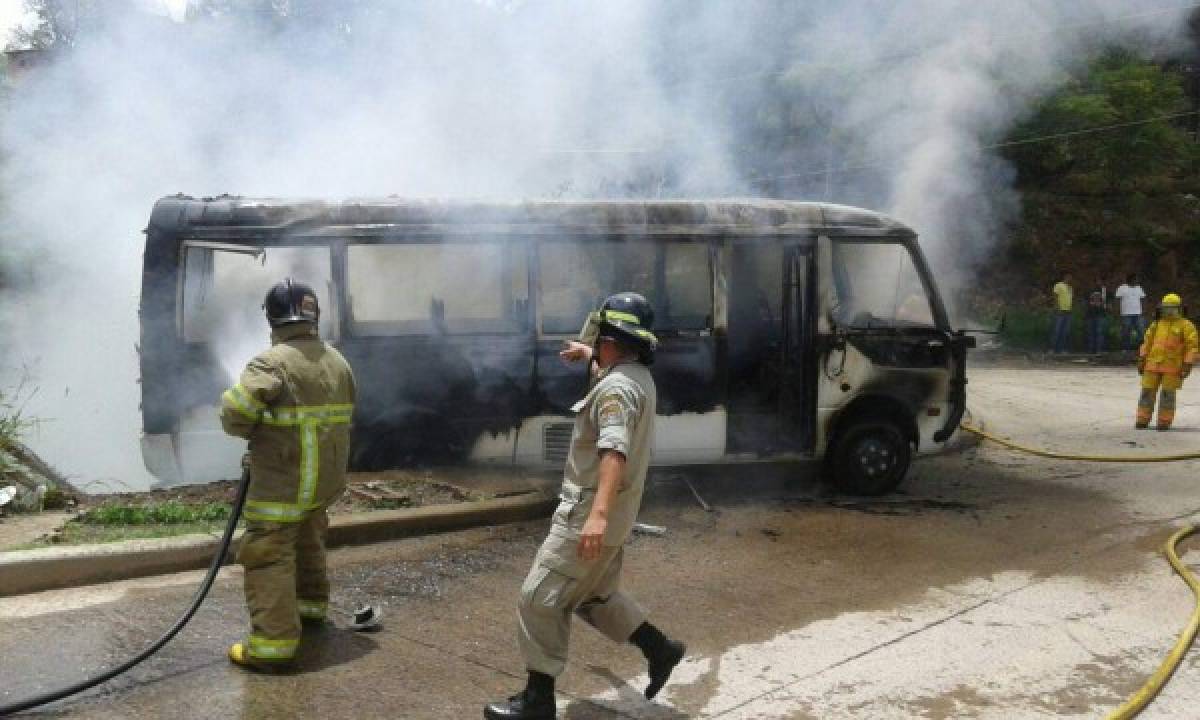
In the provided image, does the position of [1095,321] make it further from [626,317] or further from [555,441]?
[626,317]

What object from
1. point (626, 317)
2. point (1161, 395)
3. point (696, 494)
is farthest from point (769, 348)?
point (1161, 395)

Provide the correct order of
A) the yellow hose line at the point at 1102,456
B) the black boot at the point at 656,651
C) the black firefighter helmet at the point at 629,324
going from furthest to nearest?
the yellow hose line at the point at 1102,456 → the black boot at the point at 656,651 → the black firefighter helmet at the point at 629,324

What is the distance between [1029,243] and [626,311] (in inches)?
782

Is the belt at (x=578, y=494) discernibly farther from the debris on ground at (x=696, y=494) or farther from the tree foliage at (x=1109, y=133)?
the tree foliage at (x=1109, y=133)

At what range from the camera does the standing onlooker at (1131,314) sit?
1866cm

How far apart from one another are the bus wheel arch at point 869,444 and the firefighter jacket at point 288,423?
437 cm

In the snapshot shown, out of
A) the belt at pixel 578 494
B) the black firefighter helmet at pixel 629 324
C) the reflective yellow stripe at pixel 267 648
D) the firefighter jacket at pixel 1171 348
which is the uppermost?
the black firefighter helmet at pixel 629 324

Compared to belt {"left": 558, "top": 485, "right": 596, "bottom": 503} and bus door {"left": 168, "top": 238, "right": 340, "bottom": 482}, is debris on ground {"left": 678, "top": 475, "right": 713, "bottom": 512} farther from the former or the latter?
belt {"left": 558, "top": 485, "right": 596, "bottom": 503}

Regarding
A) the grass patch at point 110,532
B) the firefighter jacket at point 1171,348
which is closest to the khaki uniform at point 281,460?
the grass patch at point 110,532

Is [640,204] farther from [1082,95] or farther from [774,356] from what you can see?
[1082,95]

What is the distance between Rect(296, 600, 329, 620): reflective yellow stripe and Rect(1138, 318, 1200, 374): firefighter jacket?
9605mm

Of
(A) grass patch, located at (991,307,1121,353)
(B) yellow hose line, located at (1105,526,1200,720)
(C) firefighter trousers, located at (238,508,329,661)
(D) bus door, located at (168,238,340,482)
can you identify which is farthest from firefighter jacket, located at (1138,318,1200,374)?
(C) firefighter trousers, located at (238,508,329,661)

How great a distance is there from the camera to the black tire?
300 inches

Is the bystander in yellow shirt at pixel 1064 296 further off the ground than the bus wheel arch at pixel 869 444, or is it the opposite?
the bystander in yellow shirt at pixel 1064 296
